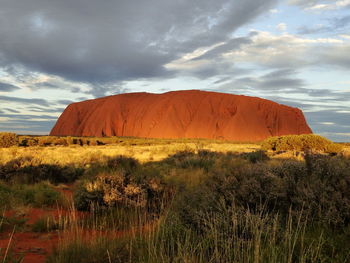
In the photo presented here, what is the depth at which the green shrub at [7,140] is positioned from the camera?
1312 inches

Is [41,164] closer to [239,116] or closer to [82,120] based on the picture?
[239,116]

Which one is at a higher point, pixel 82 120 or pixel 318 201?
pixel 82 120

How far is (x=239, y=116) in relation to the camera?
61.2 m

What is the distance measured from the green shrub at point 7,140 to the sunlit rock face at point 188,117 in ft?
99.8

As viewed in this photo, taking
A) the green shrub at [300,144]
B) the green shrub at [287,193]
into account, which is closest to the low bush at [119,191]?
the green shrub at [287,193]

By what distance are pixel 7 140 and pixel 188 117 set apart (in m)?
37.1

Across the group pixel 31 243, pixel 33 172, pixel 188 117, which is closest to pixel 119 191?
pixel 31 243

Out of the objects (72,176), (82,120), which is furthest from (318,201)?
(82,120)

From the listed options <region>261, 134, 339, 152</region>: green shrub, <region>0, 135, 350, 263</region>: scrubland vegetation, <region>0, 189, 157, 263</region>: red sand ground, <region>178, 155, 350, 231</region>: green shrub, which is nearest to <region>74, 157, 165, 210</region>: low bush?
<region>0, 135, 350, 263</region>: scrubland vegetation

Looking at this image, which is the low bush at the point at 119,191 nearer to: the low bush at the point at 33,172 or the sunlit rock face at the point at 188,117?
the low bush at the point at 33,172

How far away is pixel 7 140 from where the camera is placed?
112 ft

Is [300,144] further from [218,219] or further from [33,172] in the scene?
[218,219]

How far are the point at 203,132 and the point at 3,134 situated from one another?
36684 millimetres

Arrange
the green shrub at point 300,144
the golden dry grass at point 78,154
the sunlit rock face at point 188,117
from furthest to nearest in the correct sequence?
the sunlit rock face at point 188,117 < the green shrub at point 300,144 < the golden dry grass at point 78,154
